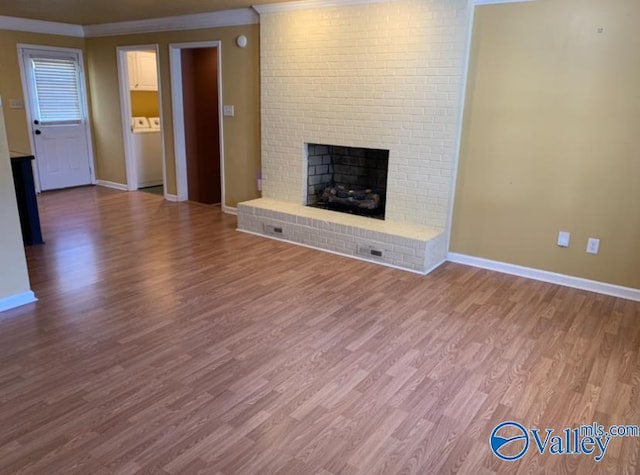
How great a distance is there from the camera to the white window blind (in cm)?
637

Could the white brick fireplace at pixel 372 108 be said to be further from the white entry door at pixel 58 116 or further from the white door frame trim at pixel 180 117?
the white entry door at pixel 58 116

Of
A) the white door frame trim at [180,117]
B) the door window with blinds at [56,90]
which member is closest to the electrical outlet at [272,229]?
the white door frame trim at [180,117]

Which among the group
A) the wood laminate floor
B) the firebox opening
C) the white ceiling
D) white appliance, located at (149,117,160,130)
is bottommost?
the wood laminate floor

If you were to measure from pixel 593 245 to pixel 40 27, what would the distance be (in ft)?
22.6

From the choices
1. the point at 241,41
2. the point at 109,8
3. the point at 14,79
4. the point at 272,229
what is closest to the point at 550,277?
the point at 272,229

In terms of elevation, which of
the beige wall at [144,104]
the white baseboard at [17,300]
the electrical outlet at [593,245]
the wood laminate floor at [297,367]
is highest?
the beige wall at [144,104]

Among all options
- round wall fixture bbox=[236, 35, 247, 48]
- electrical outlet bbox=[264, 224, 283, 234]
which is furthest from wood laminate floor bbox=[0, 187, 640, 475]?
round wall fixture bbox=[236, 35, 247, 48]

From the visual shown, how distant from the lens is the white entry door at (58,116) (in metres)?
6.33

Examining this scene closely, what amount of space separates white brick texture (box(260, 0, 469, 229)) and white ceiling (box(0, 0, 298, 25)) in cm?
58

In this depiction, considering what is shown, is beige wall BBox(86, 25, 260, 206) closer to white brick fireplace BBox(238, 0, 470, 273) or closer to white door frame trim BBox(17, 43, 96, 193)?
white door frame trim BBox(17, 43, 96, 193)

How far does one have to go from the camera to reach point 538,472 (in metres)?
1.87

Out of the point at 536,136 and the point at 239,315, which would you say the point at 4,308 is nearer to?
the point at 239,315

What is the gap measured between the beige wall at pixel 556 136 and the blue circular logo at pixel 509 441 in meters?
2.05

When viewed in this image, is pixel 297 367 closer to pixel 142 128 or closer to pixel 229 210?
→ pixel 229 210
